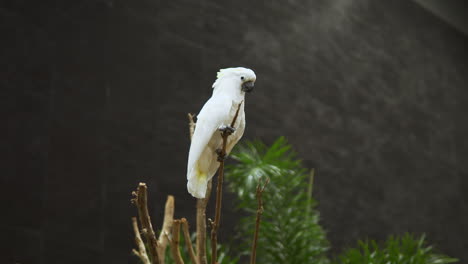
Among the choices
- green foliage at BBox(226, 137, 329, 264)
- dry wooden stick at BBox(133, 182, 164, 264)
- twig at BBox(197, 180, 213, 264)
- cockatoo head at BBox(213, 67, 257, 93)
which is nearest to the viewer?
dry wooden stick at BBox(133, 182, 164, 264)

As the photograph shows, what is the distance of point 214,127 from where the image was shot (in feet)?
5.07

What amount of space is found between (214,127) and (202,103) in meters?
2.20

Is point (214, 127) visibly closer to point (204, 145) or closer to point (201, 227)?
point (204, 145)

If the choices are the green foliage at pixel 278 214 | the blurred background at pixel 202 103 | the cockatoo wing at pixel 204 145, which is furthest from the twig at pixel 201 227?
the blurred background at pixel 202 103

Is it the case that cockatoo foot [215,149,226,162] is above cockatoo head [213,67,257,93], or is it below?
below

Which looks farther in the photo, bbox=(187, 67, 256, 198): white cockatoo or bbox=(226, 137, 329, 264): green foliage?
bbox=(226, 137, 329, 264): green foliage

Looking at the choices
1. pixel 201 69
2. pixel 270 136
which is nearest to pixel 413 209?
pixel 270 136

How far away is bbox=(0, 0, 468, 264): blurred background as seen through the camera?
9.95 feet

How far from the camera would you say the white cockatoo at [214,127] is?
5.06ft

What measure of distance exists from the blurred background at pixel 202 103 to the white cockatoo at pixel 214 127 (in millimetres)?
1676

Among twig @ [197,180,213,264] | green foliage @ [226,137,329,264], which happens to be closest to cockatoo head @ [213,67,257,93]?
twig @ [197,180,213,264]

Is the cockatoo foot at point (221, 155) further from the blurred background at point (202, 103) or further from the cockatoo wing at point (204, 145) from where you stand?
the blurred background at point (202, 103)

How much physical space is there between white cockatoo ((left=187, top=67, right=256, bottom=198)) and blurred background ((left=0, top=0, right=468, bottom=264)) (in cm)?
168

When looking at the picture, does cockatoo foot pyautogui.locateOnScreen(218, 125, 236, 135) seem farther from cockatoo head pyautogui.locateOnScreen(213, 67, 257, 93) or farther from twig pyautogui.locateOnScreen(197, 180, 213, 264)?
twig pyautogui.locateOnScreen(197, 180, 213, 264)
